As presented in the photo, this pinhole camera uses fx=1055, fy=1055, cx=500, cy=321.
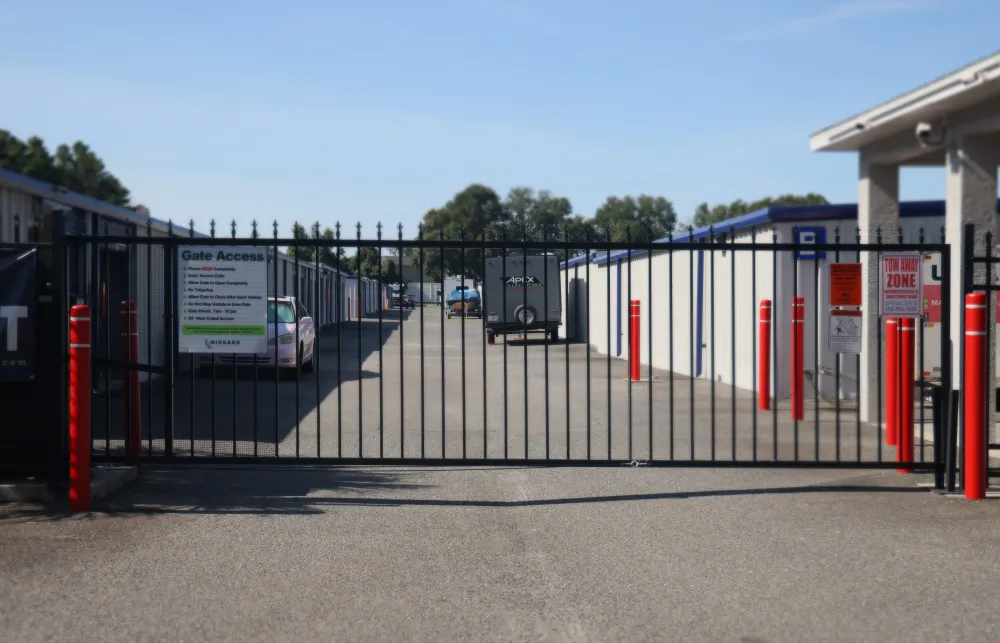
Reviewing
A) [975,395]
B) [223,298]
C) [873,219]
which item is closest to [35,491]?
[223,298]

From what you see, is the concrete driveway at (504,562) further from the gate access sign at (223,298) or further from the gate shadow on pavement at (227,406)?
the gate access sign at (223,298)

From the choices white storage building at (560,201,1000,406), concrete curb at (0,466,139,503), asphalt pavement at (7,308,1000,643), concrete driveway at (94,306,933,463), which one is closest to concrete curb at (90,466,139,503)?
concrete curb at (0,466,139,503)

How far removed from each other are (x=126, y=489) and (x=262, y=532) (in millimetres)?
2099

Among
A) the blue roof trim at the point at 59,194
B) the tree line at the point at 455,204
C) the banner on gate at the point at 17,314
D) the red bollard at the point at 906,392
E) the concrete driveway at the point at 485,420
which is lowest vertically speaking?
the concrete driveway at the point at 485,420

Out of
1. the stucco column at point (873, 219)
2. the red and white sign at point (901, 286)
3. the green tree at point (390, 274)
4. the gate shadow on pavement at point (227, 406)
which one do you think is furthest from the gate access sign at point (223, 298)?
the stucco column at point (873, 219)

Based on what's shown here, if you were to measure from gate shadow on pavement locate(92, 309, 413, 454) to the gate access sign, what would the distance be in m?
0.37

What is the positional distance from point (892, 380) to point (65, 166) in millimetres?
74659

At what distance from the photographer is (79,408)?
7.80 metres

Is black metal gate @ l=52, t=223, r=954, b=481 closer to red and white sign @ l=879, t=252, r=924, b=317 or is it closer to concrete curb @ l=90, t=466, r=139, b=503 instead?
concrete curb @ l=90, t=466, r=139, b=503

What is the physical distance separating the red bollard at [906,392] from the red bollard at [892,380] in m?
0.97

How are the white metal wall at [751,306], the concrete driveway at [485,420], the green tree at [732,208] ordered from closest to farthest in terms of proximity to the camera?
the concrete driveway at [485,420], the white metal wall at [751,306], the green tree at [732,208]

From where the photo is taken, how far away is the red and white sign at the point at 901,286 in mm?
8805

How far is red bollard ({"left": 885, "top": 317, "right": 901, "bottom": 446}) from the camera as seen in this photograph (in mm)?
10633

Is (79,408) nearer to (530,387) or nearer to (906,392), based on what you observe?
(906,392)
